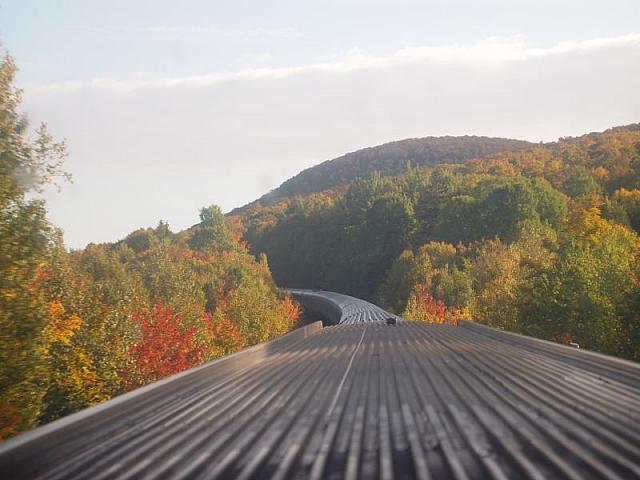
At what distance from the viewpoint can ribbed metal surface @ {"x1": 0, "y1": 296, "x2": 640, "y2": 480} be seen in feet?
14.8

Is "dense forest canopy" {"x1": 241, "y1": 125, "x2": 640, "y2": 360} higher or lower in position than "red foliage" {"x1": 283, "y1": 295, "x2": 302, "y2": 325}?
higher

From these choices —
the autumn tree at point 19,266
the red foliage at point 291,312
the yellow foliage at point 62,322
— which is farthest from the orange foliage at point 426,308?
the autumn tree at point 19,266

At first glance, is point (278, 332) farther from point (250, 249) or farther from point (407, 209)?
point (250, 249)

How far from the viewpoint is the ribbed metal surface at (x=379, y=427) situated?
450 centimetres

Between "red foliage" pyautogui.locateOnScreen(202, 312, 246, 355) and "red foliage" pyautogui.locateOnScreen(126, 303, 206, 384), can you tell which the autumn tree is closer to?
"red foliage" pyautogui.locateOnScreen(126, 303, 206, 384)

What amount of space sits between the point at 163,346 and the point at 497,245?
39.1 m

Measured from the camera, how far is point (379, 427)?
232 inches

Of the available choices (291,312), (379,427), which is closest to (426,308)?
(291,312)

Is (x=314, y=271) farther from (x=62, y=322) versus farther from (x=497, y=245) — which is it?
(x=62, y=322)

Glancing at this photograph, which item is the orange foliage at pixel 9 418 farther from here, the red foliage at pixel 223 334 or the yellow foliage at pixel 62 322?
the red foliage at pixel 223 334

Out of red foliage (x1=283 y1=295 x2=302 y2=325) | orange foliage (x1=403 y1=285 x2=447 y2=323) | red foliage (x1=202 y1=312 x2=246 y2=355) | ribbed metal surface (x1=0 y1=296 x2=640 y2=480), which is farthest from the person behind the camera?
red foliage (x1=283 y1=295 x2=302 y2=325)

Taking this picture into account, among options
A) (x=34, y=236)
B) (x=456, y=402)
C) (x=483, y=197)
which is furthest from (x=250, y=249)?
(x=456, y=402)

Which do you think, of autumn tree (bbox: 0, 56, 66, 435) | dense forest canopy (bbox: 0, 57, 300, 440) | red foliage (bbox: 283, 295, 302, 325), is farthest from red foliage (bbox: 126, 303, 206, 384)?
red foliage (bbox: 283, 295, 302, 325)

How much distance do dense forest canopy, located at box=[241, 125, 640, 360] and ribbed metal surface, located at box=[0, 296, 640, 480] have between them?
16.6 meters
